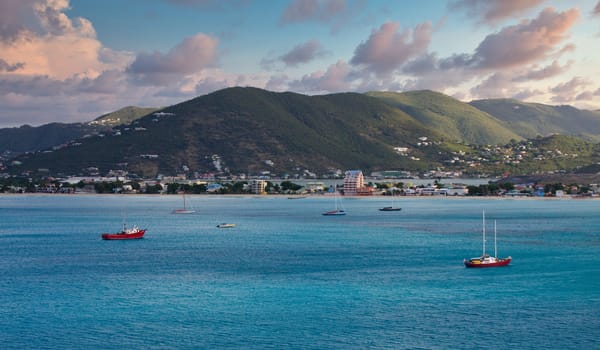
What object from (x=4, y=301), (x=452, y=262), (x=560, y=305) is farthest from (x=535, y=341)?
(x=4, y=301)

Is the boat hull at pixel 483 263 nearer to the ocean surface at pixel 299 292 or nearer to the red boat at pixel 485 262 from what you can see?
the red boat at pixel 485 262

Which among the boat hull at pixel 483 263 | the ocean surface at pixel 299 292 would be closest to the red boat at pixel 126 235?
the ocean surface at pixel 299 292

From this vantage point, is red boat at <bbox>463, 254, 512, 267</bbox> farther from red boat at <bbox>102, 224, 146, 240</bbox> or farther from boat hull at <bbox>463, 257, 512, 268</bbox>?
red boat at <bbox>102, 224, 146, 240</bbox>

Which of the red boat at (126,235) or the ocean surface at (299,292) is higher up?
the red boat at (126,235)

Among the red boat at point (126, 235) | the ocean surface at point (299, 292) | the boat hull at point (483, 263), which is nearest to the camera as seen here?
the ocean surface at point (299, 292)

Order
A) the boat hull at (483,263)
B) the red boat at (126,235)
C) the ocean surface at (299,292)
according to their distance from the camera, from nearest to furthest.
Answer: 1. the ocean surface at (299,292)
2. the boat hull at (483,263)
3. the red boat at (126,235)

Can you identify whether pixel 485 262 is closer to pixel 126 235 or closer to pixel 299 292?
pixel 299 292

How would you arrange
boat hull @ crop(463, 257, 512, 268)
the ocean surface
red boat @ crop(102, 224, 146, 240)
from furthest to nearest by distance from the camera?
red boat @ crop(102, 224, 146, 240) < boat hull @ crop(463, 257, 512, 268) < the ocean surface

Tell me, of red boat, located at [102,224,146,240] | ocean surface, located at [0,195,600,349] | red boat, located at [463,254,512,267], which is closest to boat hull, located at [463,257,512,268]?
red boat, located at [463,254,512,267]

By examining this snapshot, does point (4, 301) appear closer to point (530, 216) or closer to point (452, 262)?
point (452, 262)
